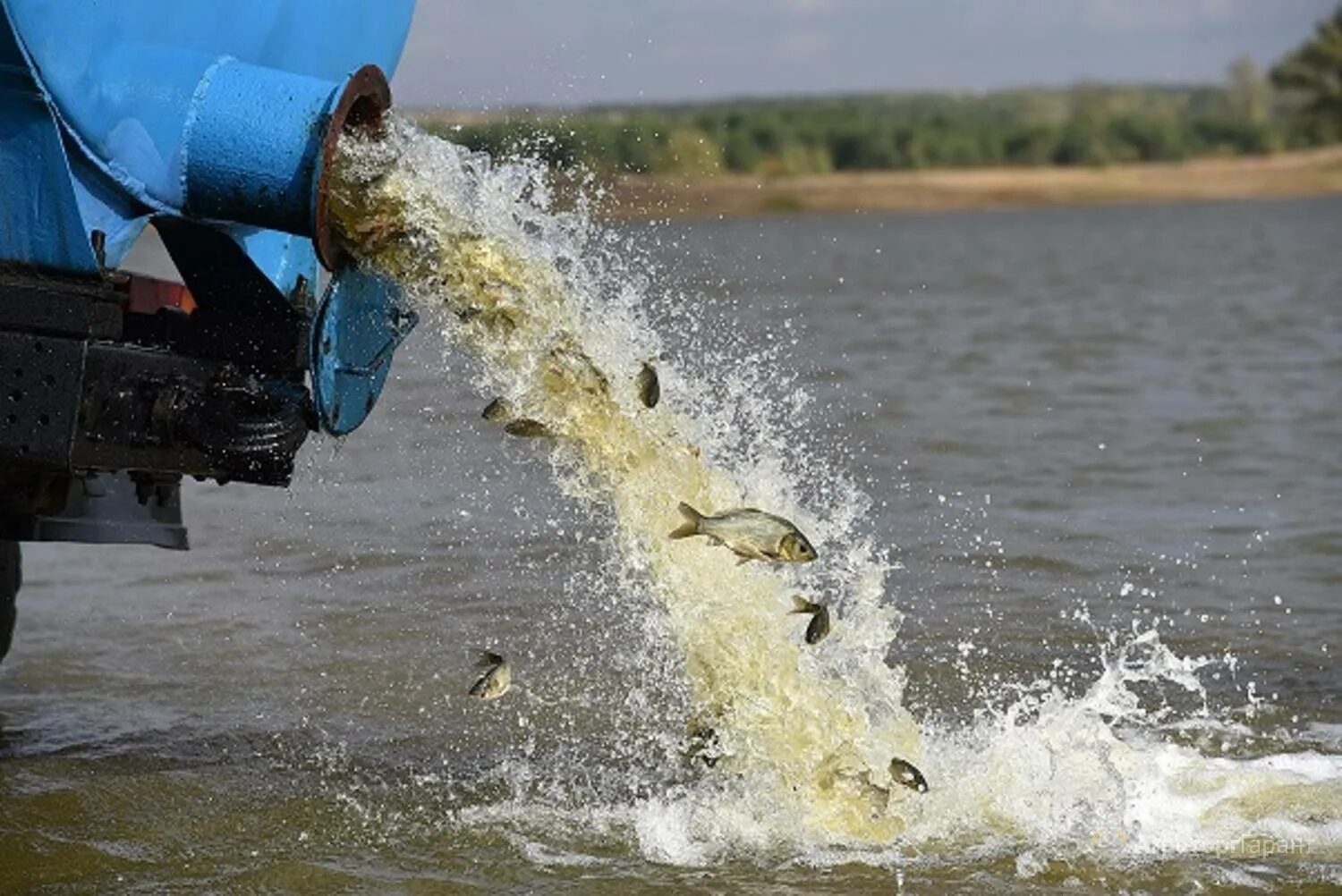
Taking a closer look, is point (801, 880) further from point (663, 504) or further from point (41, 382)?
point (41, 382)

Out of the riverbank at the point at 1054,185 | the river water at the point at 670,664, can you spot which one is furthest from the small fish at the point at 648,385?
the riverbank at the point at 1054,185

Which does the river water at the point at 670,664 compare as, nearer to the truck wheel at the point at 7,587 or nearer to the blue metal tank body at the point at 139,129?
the truck wheel at the point at 7,587

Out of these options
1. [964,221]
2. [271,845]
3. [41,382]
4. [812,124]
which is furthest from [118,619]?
[812,124]

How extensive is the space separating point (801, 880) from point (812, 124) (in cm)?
7605

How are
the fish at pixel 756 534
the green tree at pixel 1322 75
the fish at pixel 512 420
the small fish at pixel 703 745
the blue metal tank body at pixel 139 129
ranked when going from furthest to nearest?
the green tree at pixel 1322 75 → the small fish at pixel 703 745 → the fish at pixel 512 420 → the fish at pixel 756 534 → the blue metal tank body at pixel 139 129

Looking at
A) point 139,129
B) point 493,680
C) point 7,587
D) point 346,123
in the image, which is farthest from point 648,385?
point 7,587

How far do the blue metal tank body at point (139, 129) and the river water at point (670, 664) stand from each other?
3.38 feet

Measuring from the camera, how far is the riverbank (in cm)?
7006

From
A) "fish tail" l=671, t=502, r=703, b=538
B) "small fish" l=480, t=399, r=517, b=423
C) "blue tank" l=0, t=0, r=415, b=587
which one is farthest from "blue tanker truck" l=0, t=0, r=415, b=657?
"fish tail" l=671, t=502, r=703, b=538

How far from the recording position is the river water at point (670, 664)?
611 cm

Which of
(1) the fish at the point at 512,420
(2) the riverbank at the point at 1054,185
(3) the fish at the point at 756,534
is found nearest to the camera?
(3) the fish at the point at 756,534

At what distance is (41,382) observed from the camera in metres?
5.52

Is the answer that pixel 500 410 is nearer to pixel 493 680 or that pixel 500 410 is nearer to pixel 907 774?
pixel 493 680

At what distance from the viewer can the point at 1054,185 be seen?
77.7 metres
